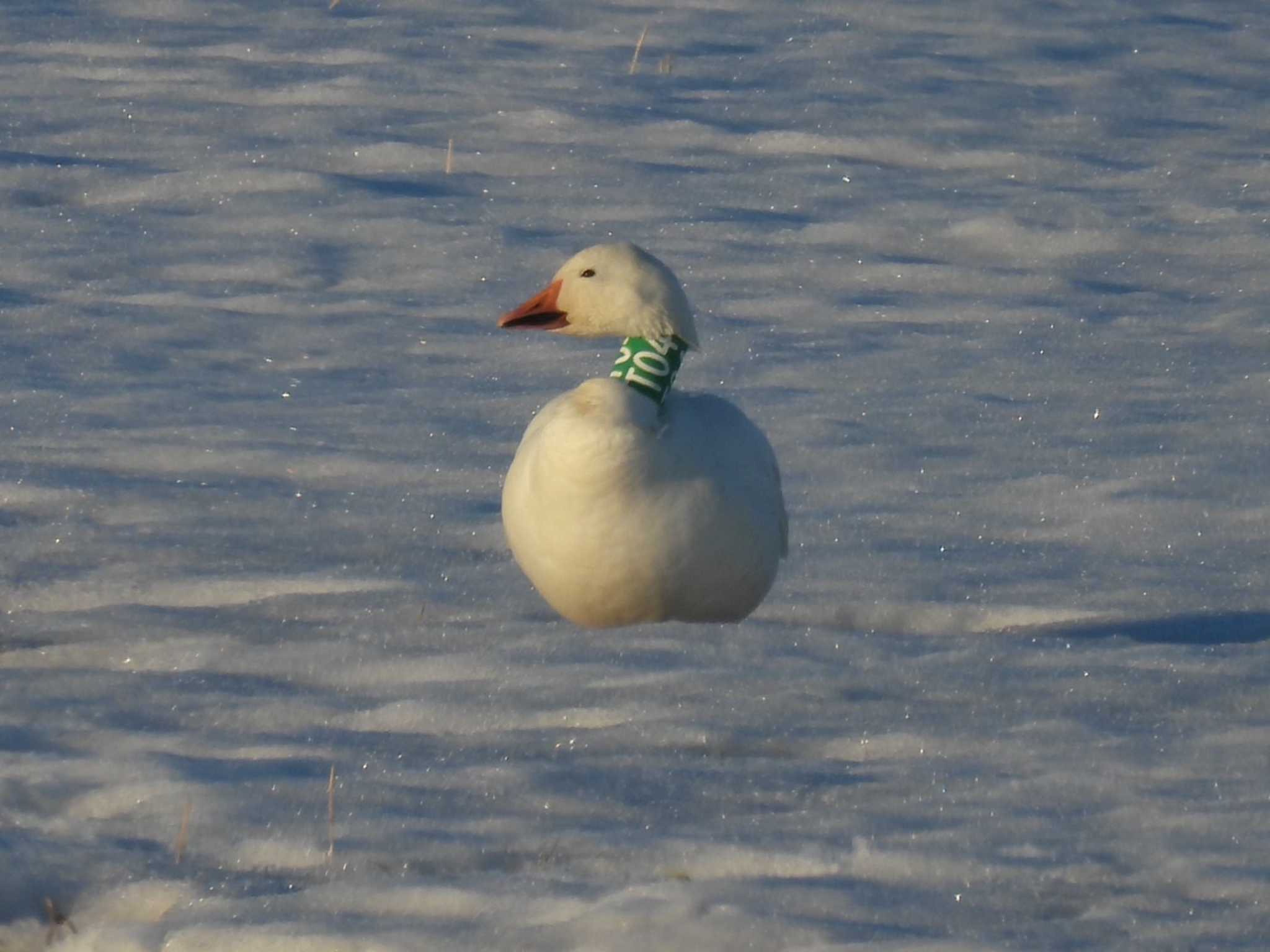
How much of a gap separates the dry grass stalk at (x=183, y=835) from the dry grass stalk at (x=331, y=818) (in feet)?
0.70

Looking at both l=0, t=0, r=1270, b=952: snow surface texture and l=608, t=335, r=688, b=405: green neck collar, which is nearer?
l=0, t=0, r=1270, b=952: snow surface texture

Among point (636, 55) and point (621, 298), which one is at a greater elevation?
point (621, 298)

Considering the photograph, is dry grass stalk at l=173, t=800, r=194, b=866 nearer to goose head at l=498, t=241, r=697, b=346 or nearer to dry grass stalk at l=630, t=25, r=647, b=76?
goose head at l=498, t=241, r=697, b=346

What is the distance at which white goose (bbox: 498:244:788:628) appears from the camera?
4.21m

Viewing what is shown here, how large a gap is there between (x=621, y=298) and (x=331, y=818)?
4.61 ft

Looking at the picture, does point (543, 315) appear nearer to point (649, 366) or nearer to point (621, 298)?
point (621, 298)

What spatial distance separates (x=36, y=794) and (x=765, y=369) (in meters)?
3.52

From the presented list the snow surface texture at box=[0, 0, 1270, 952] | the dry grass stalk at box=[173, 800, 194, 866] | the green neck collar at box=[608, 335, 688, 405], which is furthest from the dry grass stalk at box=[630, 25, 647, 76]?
the dry grass stalk at box=[173, 800, 194, 866]

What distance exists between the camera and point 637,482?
4.19m

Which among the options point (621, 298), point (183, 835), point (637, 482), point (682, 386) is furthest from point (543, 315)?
point (682, 386)

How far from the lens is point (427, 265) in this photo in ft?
25.0

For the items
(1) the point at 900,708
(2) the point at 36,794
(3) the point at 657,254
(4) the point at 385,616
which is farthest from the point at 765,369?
(2) the point at 36,794

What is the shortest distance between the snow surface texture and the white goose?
0.37 ft

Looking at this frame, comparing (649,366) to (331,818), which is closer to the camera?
(331,818)
